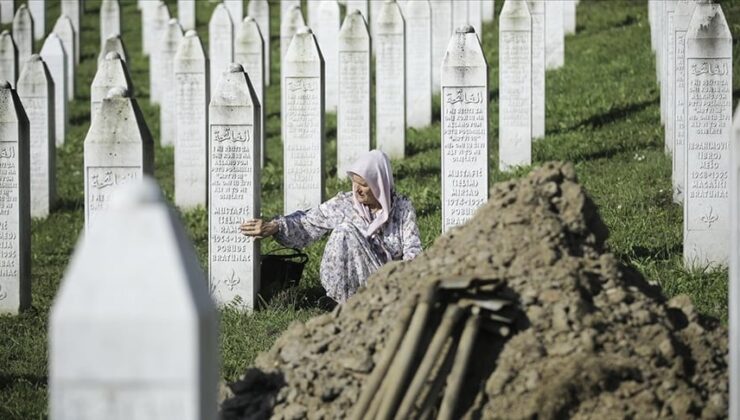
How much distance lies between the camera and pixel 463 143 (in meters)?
13.3

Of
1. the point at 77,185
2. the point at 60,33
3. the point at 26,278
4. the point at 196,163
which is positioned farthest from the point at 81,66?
the point at 26,278

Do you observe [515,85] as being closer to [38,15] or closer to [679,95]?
[679,95]

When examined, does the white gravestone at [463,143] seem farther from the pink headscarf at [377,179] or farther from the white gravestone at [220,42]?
the white gravestone at [220,42]

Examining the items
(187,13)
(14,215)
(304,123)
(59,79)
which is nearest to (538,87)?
(304,123)

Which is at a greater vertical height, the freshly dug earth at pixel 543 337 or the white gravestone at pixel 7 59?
the white gravestone at pixel 7 59

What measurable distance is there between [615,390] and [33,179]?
11159 mm

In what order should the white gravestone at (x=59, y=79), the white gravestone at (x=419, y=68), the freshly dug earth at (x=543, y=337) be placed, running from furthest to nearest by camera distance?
1. the white gravestone at (x=59, y=79)
2. the white gravestone at (x=419, y=68)
3. the freshly dug earth at (x=543, y=337)

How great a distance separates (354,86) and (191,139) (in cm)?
198

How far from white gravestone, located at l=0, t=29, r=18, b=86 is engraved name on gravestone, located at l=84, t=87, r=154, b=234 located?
11.3 m

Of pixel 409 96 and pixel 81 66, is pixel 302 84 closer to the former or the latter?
pixel 409 96

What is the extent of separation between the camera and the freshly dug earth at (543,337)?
7762mm

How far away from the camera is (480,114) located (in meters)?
13.4

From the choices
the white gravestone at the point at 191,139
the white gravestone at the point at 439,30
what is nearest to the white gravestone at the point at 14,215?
the white gravestone at the point at 191,139

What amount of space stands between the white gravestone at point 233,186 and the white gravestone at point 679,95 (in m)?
3.92
